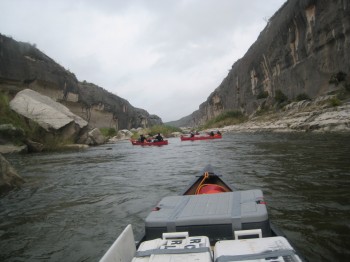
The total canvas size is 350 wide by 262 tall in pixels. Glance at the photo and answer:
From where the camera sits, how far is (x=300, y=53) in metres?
29.8

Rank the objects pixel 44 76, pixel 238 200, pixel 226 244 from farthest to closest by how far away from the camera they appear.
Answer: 1. pixel 44 76
2. pixel 238 200
3. pixel 226 244

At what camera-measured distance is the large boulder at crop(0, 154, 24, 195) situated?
6301 mm

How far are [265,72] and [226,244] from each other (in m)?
40.8

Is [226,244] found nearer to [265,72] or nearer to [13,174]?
[13,174]

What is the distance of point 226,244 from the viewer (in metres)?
2.16

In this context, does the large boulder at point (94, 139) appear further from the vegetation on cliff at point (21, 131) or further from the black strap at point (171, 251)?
the black strap at point (171, 251)

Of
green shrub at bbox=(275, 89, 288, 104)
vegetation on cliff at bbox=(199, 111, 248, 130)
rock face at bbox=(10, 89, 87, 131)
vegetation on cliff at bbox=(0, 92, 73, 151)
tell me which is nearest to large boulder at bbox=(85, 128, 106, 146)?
rock face at bbox=(10, 89, 87, 131)

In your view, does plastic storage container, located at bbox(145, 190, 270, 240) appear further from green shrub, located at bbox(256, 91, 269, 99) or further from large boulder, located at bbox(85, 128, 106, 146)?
green shrub, located at bbox(256, 91, 269, 99)

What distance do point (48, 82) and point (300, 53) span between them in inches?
1071

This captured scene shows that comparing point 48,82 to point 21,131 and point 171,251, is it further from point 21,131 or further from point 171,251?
point 171,251

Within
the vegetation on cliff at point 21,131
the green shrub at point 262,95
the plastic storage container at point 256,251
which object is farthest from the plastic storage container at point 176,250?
the green shrub at point 262,95

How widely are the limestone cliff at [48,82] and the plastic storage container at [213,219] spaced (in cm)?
2674

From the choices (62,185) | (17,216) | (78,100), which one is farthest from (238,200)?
(78,100)

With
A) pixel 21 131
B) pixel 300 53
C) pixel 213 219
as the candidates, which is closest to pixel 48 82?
pixel 21 131
